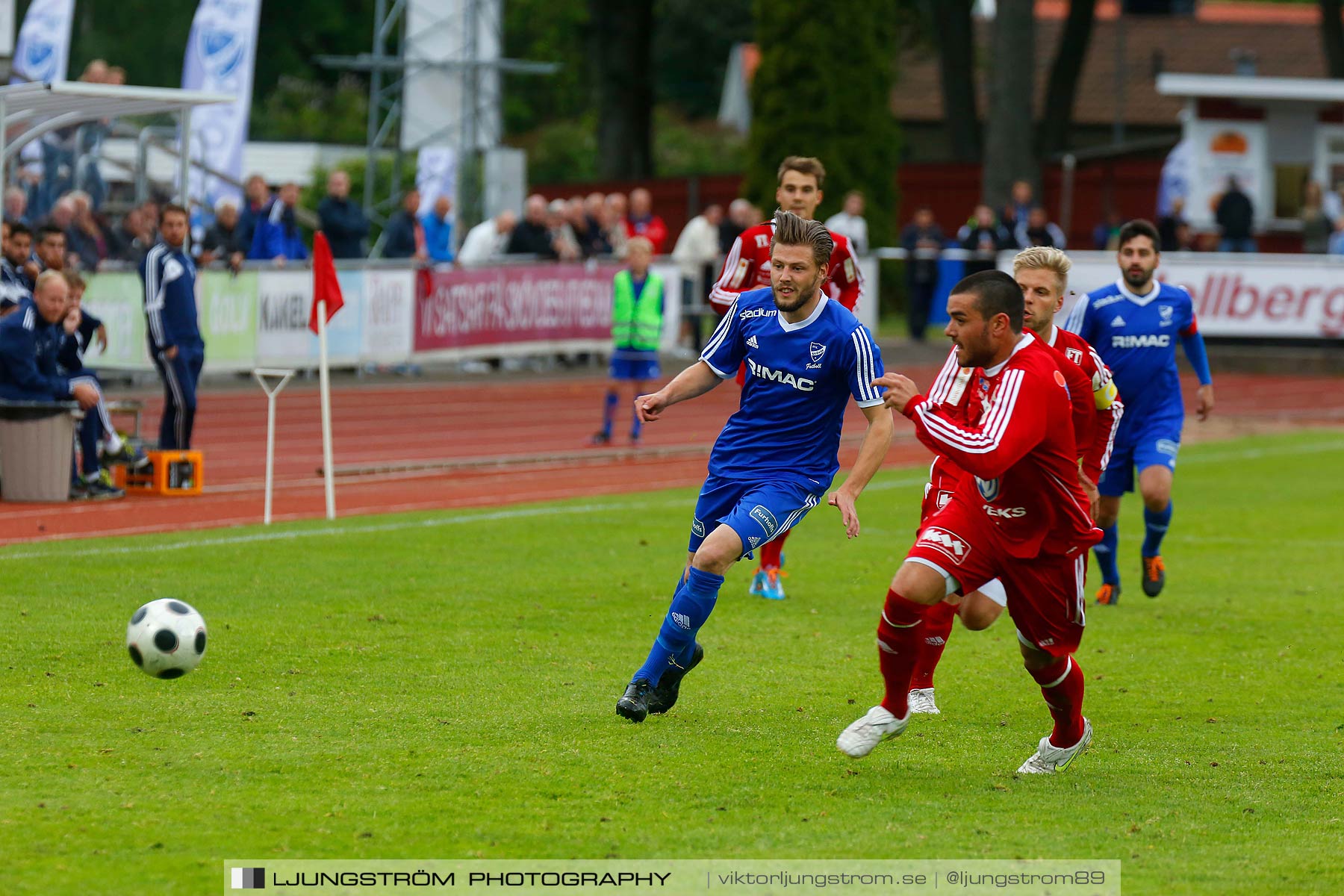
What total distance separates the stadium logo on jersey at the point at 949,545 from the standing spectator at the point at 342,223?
1750 centimetres

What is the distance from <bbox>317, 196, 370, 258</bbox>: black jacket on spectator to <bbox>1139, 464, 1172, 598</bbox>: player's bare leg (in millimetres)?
14334

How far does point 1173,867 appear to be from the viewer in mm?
5660

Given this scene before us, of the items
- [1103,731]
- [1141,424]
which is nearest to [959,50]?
[1141,424]

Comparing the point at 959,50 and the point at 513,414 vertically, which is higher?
the point at 959,50

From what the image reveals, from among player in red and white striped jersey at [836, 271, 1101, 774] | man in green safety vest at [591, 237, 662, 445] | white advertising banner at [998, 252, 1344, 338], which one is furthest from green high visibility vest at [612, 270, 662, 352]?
player in red and white striped jersey at [836, 271, 1101, 774]

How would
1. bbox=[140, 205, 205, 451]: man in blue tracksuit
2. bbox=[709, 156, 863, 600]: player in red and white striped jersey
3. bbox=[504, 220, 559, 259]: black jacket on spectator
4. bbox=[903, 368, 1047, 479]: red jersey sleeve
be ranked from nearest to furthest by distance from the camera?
1. bbox=[903, 368, 1047, 479]: red jersey sleeve
2. bbox=[709, 156, 863, 600]: player in red and white striped jersey
3. bbox=[140, 205, 205, 451]: man in blue tracksuit
4. bbox=[504, 220, 559, 259]: black jacket on spectator

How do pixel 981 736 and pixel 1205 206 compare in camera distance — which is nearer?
pixel 981 736

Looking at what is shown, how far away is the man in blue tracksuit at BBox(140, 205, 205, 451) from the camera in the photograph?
1562 cm

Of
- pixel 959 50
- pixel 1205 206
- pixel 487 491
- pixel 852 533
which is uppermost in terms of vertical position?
pixel 959 50

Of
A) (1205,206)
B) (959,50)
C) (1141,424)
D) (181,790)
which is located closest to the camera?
(181,790)

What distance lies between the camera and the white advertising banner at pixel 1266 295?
1096 inches

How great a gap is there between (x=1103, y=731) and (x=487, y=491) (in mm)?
8942

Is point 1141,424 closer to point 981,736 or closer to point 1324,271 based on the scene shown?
point 981,736

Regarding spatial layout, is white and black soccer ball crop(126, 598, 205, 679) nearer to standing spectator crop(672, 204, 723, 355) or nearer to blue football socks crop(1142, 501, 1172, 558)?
blue football socks crop(1142, 501, 1172, 558)
